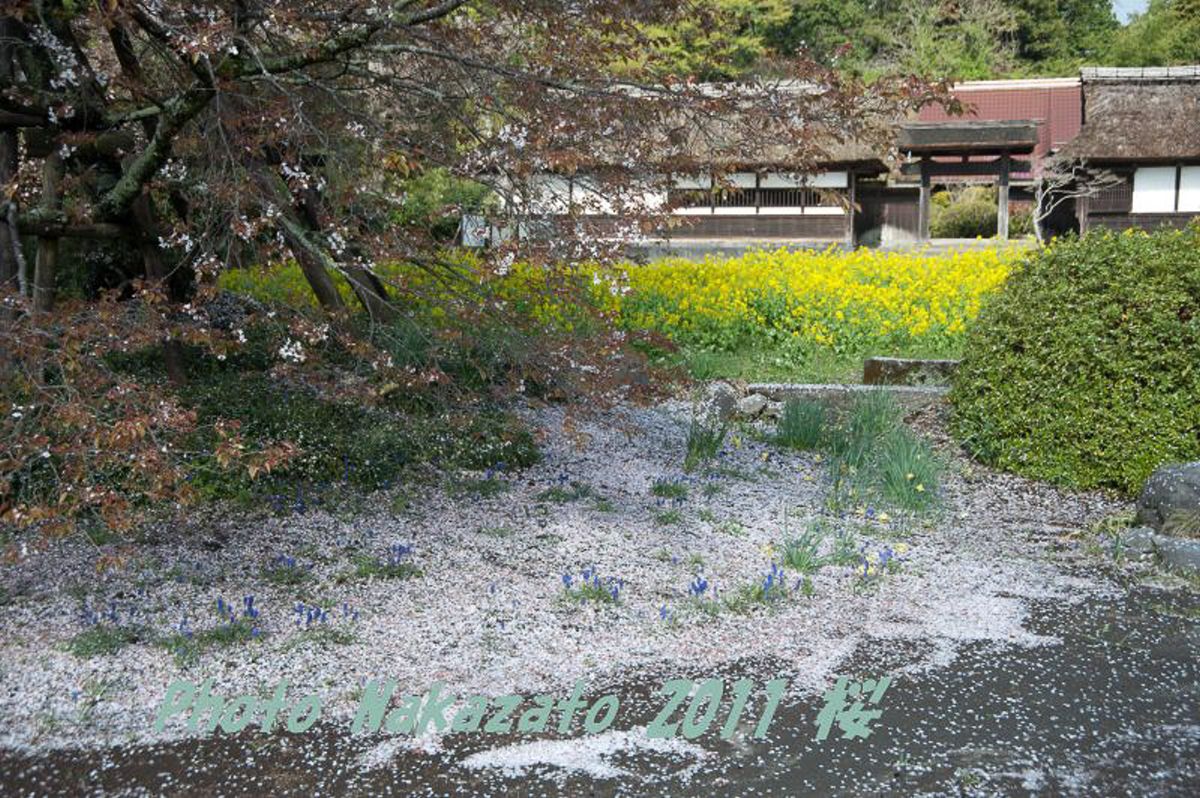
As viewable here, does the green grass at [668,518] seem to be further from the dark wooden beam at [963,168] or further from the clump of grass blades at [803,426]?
the dark wooden beam at [963,168]

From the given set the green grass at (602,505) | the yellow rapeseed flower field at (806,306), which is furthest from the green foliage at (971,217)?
the green grass at (602,505)

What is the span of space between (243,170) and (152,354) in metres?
3.21

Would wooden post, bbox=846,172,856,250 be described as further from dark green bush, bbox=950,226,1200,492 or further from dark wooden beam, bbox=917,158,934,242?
dark green bush, bbox=950,226,1200,492

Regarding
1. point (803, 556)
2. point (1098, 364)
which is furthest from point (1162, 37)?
point (803, 556)

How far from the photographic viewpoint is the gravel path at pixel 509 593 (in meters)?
3.34

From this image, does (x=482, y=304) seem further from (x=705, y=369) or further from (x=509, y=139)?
(x=705, y=369)

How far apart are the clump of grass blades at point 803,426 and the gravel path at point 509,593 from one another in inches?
27.5

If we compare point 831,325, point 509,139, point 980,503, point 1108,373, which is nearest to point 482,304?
point 509,139

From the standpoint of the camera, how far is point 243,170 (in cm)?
427

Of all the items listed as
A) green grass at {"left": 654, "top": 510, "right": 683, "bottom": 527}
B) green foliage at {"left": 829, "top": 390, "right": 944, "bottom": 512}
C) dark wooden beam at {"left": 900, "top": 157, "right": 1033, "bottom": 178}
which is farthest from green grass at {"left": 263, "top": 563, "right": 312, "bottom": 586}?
dark wooden beam at {"left": 900, "top": 157, "right": 1033, "bottom": 178}

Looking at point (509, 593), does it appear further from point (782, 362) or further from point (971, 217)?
point (971, 217)

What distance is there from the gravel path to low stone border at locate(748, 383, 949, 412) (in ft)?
6.22

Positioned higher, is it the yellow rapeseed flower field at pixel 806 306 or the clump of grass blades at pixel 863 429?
the yellow rapeseed flower field at pixel 806 306

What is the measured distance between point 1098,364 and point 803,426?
65.4 inches
